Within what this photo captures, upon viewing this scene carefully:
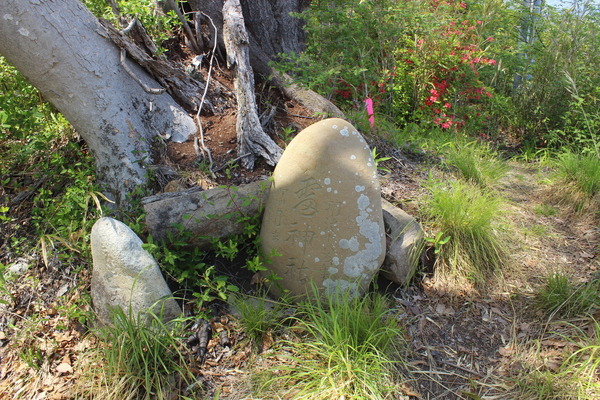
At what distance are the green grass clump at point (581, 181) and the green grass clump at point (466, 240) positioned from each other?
1.24m

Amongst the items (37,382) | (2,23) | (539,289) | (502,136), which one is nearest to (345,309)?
→ (539,289)

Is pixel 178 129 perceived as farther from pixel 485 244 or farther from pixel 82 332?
pixel 485 244

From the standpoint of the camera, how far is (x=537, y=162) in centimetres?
499

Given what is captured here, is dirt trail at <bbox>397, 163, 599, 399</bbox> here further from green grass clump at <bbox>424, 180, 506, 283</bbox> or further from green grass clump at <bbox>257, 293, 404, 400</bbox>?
green grass clump at <bbox>257, 293, 404, 400</bbox>

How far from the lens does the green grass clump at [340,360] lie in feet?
6.68

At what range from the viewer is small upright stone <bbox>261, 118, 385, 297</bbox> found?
2.51 m

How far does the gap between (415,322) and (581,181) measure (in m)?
2.32

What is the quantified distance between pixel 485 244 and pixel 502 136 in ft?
11.6

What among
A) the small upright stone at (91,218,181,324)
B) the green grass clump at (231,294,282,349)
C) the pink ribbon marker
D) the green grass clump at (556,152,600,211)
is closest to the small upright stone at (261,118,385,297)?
the green grass clump at (231,294,282,349)

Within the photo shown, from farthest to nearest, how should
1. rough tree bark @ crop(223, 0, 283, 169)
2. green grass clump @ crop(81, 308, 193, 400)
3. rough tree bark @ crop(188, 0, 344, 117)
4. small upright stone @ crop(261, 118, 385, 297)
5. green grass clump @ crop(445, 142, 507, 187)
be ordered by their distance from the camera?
rough tree bark @ crop(188, 0, 344, 117) < green grass clump @ crop(445, 142, 507, 187) < rough tree bark @ crop(223, 0, 283, 169) < small upright stone @ crop(261, 118, 385, 297) < green grass clump @ crop(81, 308, 193, 400)

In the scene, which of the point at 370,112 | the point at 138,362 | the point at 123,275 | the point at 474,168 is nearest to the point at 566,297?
the point at 474,168

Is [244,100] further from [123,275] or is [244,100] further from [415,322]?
[415,322]

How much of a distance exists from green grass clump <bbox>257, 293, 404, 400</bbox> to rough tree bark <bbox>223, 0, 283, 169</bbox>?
4.41ft

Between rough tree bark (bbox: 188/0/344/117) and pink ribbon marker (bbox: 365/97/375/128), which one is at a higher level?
rough tree bark (bbox: 188/0/344/117)
